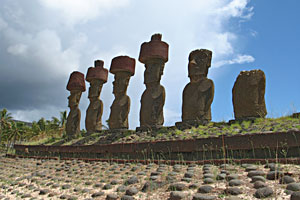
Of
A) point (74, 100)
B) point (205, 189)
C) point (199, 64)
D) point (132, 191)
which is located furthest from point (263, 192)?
point (74, 100)

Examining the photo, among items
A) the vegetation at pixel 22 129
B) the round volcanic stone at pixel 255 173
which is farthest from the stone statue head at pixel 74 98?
the vegetation at pixel 22 129

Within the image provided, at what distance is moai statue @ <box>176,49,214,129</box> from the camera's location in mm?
9484

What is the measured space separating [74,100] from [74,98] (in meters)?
0.13

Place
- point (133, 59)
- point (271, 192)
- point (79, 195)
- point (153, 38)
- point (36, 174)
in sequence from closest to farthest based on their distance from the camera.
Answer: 1. point (271, 192)
2. point (79, 195)
3. point (36, 174)
4. point (153, 38)
5. point (133, 59)

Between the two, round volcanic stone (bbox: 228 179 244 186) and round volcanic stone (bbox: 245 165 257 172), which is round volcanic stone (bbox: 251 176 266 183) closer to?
round volcanic stone (bbox: 228 179 244 186)

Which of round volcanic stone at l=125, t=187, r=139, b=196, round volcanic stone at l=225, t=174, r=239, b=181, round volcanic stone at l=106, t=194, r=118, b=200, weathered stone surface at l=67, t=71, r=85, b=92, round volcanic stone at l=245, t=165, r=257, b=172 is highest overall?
weathered stone surface at l=67, t=71, r=85, b=92

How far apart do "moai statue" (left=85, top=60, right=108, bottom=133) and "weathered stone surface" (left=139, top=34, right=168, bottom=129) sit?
4171 millimetres

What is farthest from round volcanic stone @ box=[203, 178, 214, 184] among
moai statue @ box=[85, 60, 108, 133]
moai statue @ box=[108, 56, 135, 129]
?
moai statue @ box=[85, 60, 108, 133]

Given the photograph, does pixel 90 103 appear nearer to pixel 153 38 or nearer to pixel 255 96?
pixel 153 38

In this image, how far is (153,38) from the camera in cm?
1161

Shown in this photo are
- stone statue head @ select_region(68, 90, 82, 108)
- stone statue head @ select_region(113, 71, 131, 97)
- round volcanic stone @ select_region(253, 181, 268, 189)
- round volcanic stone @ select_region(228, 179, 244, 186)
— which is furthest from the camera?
stone statue head @ select_region(68, 90, 82, 108)

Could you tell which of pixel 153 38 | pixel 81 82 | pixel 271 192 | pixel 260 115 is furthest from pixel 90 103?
pixel 271 192

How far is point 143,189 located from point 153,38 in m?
8.86

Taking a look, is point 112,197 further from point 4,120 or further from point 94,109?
point 4,120
